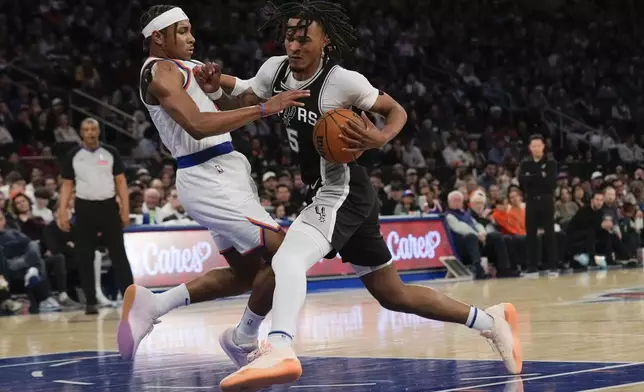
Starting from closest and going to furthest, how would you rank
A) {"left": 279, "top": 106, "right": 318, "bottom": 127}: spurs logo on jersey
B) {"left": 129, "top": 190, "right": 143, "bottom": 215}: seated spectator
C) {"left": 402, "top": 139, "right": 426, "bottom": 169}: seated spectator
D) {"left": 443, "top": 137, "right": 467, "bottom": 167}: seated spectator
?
{"left": 279, "top": 106, "right": 318, "bottom": 127}: spurs logo on jersey
{"left": 129, "top": 190, "right": 143, "bottom": 215}: seated spectator
{"left": 402, "top": 139, "right": 426, "bottom": 169}: seated spectator
{"left": 443, "top": 137, "right": 467, "bottom": 167}: seated spectator

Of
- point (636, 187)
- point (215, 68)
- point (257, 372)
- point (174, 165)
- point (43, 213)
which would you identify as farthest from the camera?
point (636, 187)

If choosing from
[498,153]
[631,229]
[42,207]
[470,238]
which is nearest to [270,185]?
[470,238]

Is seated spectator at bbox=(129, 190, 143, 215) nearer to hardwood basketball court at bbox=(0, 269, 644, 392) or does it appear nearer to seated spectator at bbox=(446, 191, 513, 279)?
hardwood basketball court at bbox=(0, 269, 644, 392)

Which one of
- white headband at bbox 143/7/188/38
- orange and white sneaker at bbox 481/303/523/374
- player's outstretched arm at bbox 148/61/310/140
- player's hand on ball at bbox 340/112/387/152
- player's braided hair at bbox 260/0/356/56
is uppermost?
white headband at bbox 143/7/188/38

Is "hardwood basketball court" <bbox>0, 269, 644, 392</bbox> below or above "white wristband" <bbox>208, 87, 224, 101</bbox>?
below

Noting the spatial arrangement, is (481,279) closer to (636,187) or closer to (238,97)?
(636,187)

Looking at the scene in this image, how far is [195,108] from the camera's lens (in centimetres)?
649

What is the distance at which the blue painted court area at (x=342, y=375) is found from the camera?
617cm

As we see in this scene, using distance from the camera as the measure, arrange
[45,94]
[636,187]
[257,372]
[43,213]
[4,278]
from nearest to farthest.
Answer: [257,372] → [4,278] → [43,213] → [45,94] → [636,187]

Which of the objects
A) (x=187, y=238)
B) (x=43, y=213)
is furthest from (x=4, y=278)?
(x=187, y=238)

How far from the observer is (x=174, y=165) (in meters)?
19.0

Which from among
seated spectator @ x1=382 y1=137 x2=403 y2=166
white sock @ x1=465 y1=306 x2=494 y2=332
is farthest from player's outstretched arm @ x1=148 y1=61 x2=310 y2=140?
seated spectator @ x1=382 y1=137 x2=403 y2=166

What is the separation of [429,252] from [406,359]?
392 inches

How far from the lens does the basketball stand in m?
5.95
